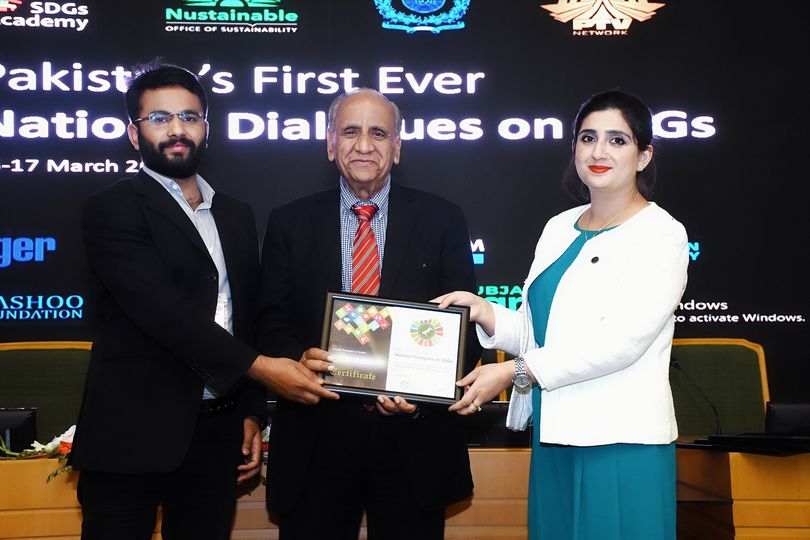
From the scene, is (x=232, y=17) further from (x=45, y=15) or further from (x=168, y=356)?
(x=168, y=356)

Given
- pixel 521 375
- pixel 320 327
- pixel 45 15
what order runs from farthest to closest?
pixel 45 15
pixel 320 327
pixel 521 375

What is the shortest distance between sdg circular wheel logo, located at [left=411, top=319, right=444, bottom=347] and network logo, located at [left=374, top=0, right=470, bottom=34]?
107 inches

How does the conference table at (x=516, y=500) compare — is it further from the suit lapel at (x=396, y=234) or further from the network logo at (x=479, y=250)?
the network logo at (x=479, y=250)

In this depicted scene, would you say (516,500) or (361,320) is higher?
(361,320)

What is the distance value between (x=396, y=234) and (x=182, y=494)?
0.89 m

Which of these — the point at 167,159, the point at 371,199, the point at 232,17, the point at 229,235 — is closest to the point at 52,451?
the point at 229,235

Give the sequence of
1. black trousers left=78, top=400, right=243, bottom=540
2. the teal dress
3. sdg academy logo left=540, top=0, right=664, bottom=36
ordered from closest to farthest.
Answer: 1. the teal dress
2. black trousers left=78, top=400, right=243, bottom=540
3. sdg academy logo left=540, top=0, right=664, bottom=36

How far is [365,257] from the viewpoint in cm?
230

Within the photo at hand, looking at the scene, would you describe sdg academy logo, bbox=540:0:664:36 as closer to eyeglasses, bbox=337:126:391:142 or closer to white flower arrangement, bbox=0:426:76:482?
eyeglasses, bbox=337:126:391:142

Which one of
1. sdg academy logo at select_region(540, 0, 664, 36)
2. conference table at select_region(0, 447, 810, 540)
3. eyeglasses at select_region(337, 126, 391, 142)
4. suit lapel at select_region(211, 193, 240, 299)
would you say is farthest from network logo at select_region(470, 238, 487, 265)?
suit lapel at select_region(211, 193, 240, 299)

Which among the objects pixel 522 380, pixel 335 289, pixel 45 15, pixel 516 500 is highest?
pixel 45 15

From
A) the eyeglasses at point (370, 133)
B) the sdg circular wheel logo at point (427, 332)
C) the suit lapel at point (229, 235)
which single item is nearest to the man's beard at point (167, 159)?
the suit lapel at point (229, 235)

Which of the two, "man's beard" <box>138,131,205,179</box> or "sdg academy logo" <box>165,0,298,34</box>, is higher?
"sdg academy logo" <box>165,0,298,34</box>

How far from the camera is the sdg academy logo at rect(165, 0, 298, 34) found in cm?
438
